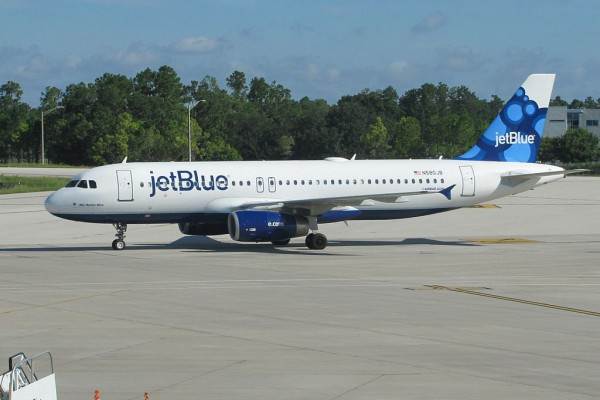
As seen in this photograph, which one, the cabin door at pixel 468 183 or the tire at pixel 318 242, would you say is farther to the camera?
the cabin door at pixel 468 183

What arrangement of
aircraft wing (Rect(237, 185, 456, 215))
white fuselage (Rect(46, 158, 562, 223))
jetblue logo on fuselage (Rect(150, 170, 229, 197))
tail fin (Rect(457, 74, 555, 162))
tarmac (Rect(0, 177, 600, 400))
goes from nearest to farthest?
1. tarmac (Rect(0, 177, 600, 400))
2. aircraft wing (Rect(237, 185, 456, 215))
3. white fuselage (Rect(46, 158, 562, 223))
4. jetblue logo on fuselage (Rect(150, 170, 229, 197))
5. tail fin (Rect(457, 74, 555, 162))

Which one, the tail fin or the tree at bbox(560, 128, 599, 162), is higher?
the tree at bbox(560, 128, 599, 162)

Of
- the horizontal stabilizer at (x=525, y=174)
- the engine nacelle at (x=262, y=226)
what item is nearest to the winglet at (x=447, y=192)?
the horizontal stabilizer at (x=525, y=174)

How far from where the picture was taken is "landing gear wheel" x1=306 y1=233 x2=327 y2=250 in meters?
44.8

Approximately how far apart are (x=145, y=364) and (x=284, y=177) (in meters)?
25.9

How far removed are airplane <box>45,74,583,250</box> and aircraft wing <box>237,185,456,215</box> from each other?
1.7 inches

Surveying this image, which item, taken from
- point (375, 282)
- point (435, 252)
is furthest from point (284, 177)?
point (375, 282)

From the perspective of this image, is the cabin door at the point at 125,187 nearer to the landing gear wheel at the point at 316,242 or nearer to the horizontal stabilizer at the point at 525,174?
the landing gear wheel at the point at 316,242

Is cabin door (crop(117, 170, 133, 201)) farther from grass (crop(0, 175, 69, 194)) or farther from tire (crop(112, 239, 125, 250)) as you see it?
grass (crop(0, 175, 69, 194))

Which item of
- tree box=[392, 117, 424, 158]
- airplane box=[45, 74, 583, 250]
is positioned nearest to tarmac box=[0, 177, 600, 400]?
airplane box=[45, 74, 583, 250]

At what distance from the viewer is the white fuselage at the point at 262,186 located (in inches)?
1706

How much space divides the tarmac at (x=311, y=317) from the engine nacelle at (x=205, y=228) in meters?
0.84

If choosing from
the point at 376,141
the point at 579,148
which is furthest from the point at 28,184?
the point at 579,148

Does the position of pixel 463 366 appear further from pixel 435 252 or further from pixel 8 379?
pixel 435 252
